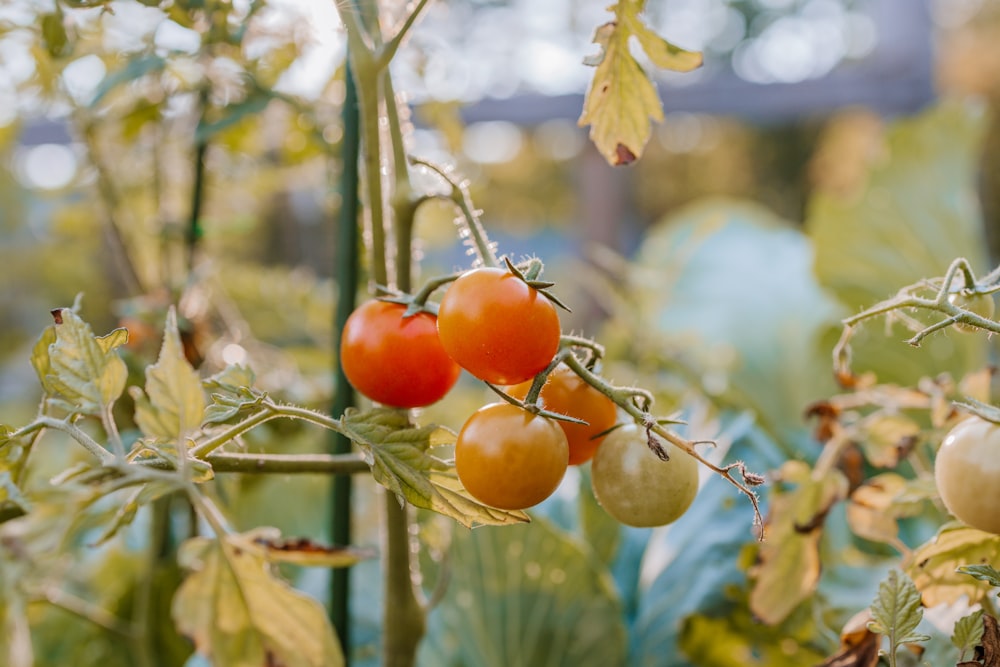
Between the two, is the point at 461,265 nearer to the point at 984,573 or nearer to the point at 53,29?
the point at 53,29

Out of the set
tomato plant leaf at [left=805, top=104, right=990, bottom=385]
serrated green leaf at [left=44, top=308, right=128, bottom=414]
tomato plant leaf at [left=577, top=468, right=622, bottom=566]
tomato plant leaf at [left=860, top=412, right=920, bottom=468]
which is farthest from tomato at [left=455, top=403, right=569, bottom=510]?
tomato plant leaf at [left=805, top=104, right=990, bottom=385]

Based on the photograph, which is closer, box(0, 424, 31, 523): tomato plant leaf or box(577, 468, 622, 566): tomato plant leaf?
box(0, 424, 31, 523): tomato plant leaf

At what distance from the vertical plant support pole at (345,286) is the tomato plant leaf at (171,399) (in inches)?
8.5

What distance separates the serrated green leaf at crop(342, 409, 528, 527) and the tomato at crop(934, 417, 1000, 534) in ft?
0.51

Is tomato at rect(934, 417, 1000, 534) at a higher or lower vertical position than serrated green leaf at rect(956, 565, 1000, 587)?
higher

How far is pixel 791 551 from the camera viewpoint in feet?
1.39

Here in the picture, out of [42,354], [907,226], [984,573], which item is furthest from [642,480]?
[907,226]

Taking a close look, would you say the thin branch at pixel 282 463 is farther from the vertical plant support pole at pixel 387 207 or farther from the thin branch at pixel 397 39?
the thin branch at pixel 397 39

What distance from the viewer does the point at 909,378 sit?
2.97 feet

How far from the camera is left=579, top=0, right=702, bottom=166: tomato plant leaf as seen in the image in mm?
344

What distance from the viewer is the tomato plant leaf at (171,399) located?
26 centimetres

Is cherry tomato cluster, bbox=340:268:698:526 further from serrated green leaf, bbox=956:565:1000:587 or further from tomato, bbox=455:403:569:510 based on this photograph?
serrated green leaf, bbox=956:565:1000:587

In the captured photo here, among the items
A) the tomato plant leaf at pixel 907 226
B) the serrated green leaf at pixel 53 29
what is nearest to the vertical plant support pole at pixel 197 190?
the serrated green leaf at pixel 53 29

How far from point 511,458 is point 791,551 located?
22 cm
